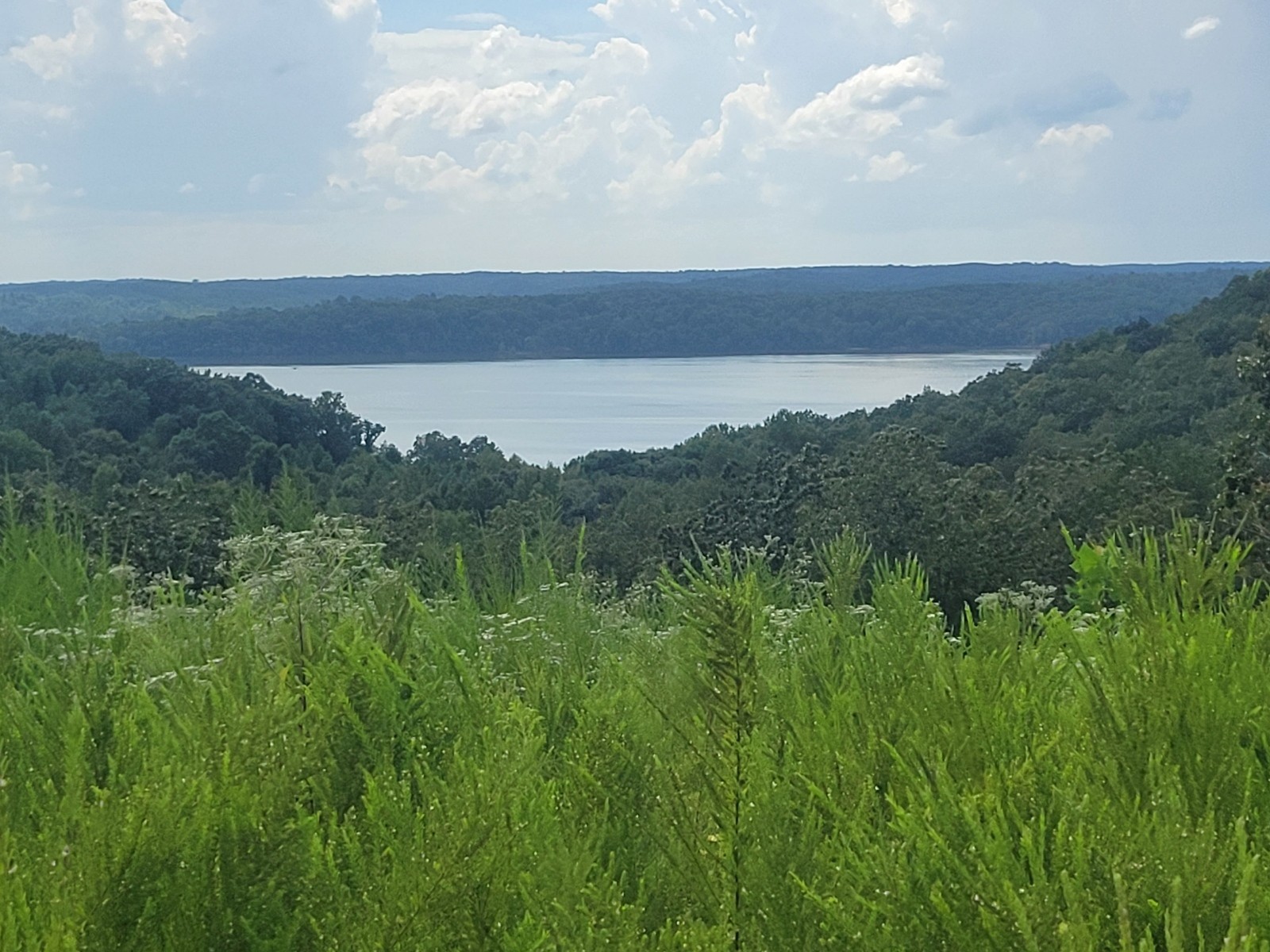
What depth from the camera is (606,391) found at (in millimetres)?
73312

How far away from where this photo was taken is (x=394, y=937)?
1.67m

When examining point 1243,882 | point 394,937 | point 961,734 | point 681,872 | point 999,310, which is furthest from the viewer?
point 999,310

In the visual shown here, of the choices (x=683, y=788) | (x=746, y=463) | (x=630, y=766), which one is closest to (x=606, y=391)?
(x=746, y=463)

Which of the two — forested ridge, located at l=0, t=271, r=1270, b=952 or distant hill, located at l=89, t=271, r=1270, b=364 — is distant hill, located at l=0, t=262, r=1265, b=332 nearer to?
distant hill, located at l=89, t=271, r=1270, b=364

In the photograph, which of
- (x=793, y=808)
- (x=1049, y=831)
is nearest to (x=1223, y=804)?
(x=1049, y=831)

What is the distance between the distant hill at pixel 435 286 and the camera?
86000 millimetres

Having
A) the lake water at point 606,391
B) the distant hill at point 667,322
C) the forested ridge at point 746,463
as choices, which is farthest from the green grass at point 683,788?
the distant hill at point 667,322

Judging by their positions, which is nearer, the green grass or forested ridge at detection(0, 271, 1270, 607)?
the green grass

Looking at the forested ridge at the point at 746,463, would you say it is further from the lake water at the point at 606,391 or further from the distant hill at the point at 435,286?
the distant hill at the point at 435,286

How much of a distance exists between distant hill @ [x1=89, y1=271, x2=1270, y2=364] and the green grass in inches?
2892

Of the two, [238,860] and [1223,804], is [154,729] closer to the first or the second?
[238,860]

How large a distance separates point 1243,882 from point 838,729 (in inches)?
40.3

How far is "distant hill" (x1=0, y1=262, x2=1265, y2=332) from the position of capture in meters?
86.0

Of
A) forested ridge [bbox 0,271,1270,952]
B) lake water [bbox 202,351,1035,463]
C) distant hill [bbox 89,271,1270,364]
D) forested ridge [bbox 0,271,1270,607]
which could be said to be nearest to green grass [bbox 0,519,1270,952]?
forested ridge [bbox 0,271,1270,952]
